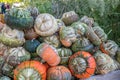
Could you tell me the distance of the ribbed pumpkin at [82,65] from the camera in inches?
151

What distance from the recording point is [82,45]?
159 inches

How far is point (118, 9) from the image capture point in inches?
246

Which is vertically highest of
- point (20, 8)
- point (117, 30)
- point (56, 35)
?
point (20, 8)

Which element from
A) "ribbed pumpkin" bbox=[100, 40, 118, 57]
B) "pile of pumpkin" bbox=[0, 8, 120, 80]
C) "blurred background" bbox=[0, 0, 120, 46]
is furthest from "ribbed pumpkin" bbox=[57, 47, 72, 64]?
"blurred background" bbox=[0, 0, 120, 46]

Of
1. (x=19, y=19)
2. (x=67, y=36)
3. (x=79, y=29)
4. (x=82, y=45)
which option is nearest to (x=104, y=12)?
(x=79, y=29)

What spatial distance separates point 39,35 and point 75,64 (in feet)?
2.28

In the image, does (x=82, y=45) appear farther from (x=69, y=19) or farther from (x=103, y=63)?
(x=69, y=19)

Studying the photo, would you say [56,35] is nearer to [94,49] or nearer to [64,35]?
[64,35]

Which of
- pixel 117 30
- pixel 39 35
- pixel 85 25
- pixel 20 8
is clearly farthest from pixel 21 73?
pixel 117 30

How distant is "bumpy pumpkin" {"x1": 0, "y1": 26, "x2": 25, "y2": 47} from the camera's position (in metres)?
3.85

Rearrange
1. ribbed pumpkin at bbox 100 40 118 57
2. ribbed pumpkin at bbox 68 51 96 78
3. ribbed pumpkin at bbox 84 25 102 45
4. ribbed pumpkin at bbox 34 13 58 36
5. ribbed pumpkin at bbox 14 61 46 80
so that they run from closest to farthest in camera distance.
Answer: ribbed pumpkin at bbox 14 61 46 80
ribbed pumpkin at bbox 68 51 96 78
ribbed pumpkin at bbox 34 13 58 36
ribbed pumpkin at bbox 84 25 102 45
ribbed pumpkin at bbox 100 40 118 57

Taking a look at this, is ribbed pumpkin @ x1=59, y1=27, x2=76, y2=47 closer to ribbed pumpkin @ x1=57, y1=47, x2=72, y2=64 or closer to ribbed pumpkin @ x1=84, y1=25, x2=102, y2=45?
ribbed pumpkin @ x1=57, y1=47, x2=72, y2=64

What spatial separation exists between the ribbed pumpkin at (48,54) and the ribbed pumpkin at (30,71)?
0.41ft

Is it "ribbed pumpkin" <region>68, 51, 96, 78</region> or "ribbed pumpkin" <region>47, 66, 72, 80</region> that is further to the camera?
"ribbed pumpkin" <region>68, 51, 96, 78</region>
